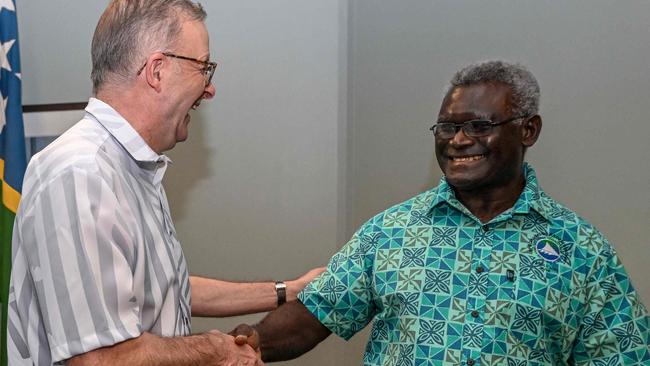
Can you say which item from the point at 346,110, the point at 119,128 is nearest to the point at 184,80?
the point at 119,128

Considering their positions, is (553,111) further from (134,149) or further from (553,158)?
(134,149)

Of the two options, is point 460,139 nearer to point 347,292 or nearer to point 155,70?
A: point 347,292

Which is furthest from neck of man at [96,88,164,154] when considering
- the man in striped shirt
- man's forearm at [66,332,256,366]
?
man's forearm at [66,332,256,366]

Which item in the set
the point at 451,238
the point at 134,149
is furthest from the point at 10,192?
the point at 451,238

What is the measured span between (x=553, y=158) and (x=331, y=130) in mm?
948

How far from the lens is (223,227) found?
3184 millimetres

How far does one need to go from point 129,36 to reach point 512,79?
38.3 inches

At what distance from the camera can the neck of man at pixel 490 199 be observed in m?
1.80

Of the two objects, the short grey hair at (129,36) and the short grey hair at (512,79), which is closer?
the short grey hair at (129,36)

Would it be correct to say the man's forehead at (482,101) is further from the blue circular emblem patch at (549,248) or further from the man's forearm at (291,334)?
the man's forearm at (291,334)

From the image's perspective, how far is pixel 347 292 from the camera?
181 centimetres

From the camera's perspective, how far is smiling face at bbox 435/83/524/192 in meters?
1.77

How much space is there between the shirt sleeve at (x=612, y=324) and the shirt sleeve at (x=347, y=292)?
0.54 meters

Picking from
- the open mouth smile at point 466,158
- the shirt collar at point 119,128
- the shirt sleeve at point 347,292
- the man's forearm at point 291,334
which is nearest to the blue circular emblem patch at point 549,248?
the open mouth smile at point 466,158
